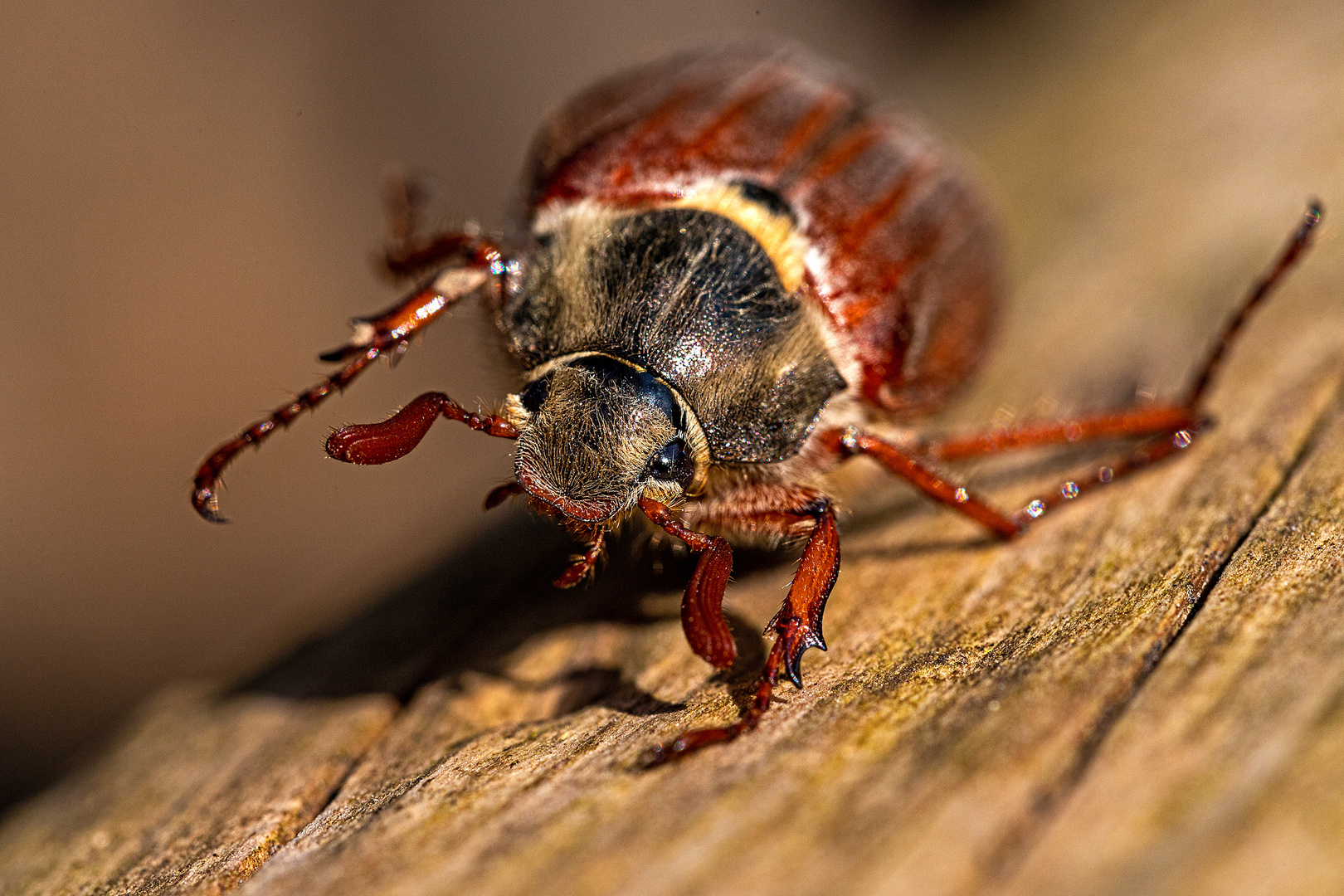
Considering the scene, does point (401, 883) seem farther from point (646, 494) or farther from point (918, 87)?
point (918, 87)

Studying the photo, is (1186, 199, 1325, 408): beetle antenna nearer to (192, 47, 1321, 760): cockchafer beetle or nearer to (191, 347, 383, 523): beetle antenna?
(192, 47, 1321, 760): cockchafer beetle

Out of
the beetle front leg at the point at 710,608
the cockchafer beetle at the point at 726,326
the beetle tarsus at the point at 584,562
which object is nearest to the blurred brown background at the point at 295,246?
the cockchafer beetle at the point at 726,326

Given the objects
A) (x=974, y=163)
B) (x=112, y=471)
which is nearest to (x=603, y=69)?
(x=974, y=163)

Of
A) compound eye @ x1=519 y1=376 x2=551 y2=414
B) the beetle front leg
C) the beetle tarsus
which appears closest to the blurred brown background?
compound eye @ x1=519 y1=376 x2=551 y2=414

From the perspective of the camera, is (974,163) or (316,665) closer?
(316,665)

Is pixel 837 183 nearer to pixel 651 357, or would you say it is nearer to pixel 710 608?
pixel 651 357

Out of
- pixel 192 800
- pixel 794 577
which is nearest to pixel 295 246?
pixel 192 800

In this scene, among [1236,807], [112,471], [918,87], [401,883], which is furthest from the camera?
[918,87]
